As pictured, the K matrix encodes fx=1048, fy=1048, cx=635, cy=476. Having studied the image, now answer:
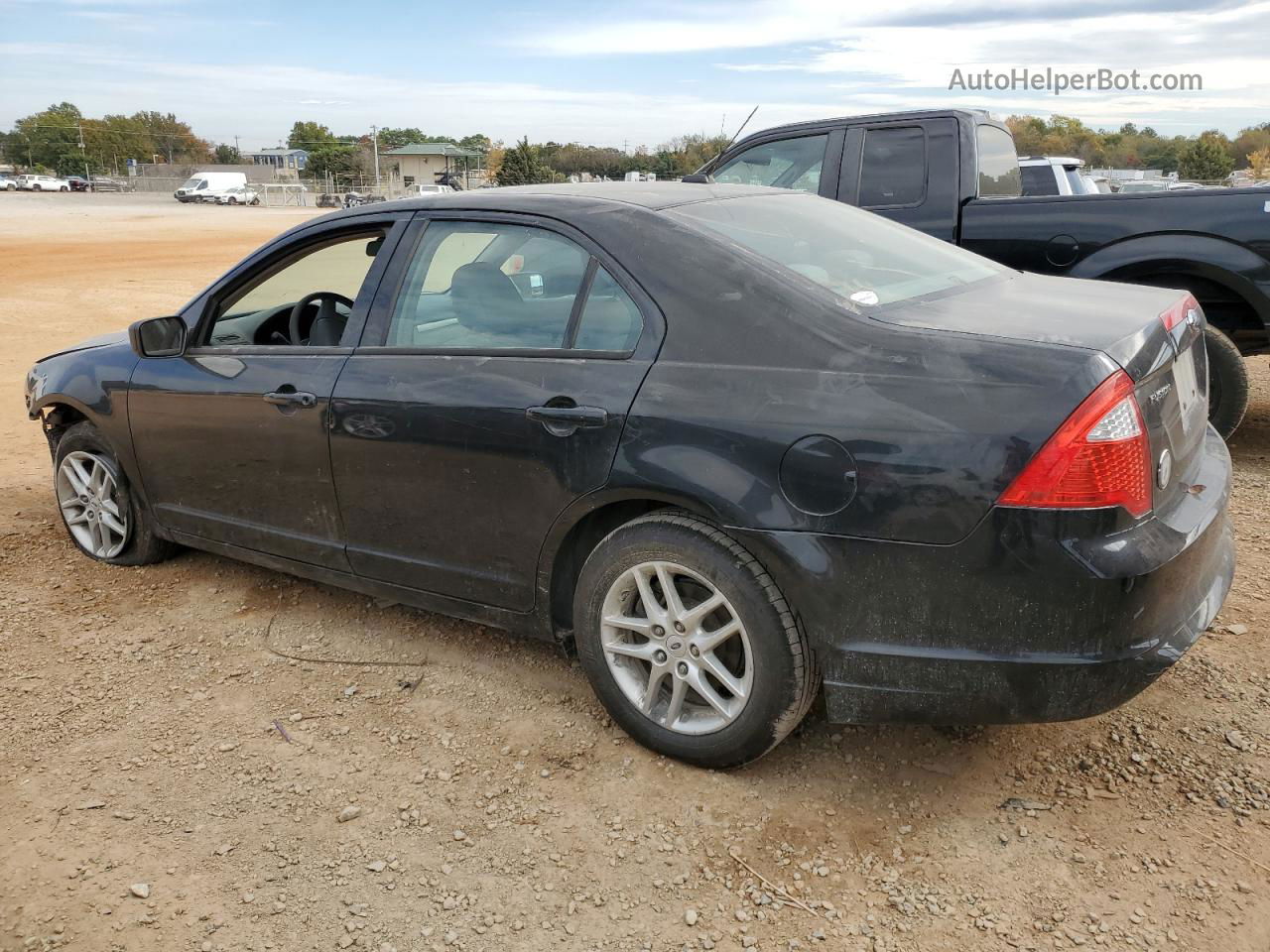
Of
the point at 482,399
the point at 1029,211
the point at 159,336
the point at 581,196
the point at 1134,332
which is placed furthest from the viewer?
the point at 1029,211

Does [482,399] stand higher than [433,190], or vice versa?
[433,190]

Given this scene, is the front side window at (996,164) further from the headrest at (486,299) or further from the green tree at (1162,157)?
the green tree at (1162,157)

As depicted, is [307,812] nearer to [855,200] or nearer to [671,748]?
[671,748]

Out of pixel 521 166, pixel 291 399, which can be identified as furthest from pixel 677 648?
pixel 521 166

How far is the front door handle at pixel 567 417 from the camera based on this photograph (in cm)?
297

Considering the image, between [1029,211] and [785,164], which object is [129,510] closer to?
[785,164]

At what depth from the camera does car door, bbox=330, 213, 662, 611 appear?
120 inches

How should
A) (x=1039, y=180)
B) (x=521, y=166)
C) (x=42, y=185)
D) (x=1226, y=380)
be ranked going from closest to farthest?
1. (x=1226, y=380)
2. (x=1039, y=180)
3. (x=521, y=166)
4. (x=42, y=185)

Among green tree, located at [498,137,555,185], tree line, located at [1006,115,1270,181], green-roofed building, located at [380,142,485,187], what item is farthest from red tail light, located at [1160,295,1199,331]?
green-roofed building, located at [380,142,485,187]

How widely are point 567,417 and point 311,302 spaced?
6.46ft

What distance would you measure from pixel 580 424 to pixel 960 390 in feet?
3.48

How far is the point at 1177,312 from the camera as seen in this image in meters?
3.00

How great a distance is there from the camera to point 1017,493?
2.41 m

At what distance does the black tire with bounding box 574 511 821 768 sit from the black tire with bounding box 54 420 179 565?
8.18 ft
